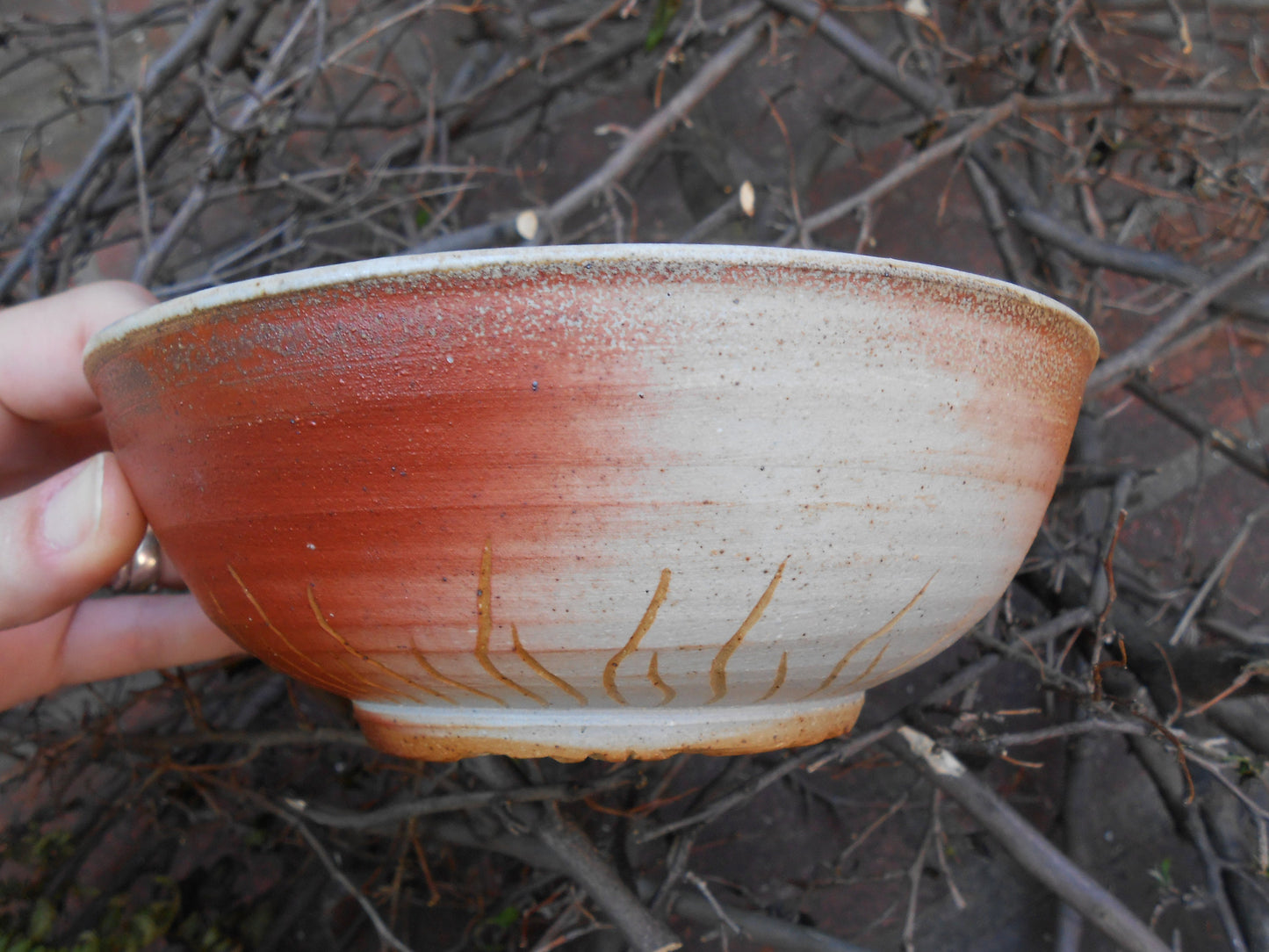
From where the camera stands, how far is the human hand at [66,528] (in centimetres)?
44

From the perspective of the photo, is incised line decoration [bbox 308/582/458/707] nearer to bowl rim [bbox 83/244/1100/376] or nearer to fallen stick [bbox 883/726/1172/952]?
bowl rim [bbox 83/244/1100/376]

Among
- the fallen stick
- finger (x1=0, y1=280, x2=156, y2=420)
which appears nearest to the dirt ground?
the fallen stick

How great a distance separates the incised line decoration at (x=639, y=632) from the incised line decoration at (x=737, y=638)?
1.0 inches

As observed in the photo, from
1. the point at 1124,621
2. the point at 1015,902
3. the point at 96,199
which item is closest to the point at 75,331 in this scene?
the point at 96,199

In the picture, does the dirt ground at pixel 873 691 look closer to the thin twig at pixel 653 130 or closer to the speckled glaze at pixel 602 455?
the thin twig at pixel 653 130

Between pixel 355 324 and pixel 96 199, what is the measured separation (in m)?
0.69

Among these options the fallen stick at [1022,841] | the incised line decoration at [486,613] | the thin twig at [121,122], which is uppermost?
the thin twig at [121,122]

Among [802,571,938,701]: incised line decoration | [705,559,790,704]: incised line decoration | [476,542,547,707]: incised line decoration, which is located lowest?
[802,571,938,701]: incised line decoration

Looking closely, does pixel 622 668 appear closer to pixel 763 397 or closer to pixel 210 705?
pixel 763 397

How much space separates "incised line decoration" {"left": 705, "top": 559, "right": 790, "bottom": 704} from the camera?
321mm

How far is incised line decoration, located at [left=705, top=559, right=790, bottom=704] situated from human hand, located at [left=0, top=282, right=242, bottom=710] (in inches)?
13.0

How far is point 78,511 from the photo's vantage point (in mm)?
439

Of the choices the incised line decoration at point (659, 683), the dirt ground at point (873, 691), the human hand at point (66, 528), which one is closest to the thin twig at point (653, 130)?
the dirt ground at point (873, 691)

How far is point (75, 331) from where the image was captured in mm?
591
